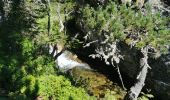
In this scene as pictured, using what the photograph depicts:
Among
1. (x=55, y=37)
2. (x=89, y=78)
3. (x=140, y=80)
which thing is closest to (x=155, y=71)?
(x=140, y=80)

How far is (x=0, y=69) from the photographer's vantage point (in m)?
13.4

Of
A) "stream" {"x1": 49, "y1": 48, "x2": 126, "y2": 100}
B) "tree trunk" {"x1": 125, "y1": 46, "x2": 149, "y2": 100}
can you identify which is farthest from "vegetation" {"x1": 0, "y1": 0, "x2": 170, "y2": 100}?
"stream" {"x1": 49, "y1": 48, "x2": 126, "y2": 100}

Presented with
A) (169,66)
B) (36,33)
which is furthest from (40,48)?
(169,66)

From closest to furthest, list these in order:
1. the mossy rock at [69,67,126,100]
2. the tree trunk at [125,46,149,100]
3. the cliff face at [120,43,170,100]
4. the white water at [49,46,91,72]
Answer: the tree trunk at [125,46,149,100], the cliff face at [120,43,170,100], the mossy rock at [69,67,126,100], the white water at [49,46,91,72]

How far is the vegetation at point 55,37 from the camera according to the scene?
11227 mm

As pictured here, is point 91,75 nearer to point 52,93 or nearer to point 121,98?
point 121,98

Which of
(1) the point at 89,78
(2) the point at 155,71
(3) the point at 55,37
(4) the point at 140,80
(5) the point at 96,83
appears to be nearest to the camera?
(4) the point at 140,80

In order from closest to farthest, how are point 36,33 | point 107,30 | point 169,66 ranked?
point 107,30 < point 169,66 < point 36,33

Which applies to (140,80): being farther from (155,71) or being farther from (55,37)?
(55,37)

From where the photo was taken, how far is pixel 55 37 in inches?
599

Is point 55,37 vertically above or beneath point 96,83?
above

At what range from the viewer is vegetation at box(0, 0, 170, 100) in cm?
1123

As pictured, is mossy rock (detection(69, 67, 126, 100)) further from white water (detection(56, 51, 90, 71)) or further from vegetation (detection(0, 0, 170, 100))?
vegetation (detection(0, 0, 170, 100))

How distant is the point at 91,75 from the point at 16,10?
4641 mm
